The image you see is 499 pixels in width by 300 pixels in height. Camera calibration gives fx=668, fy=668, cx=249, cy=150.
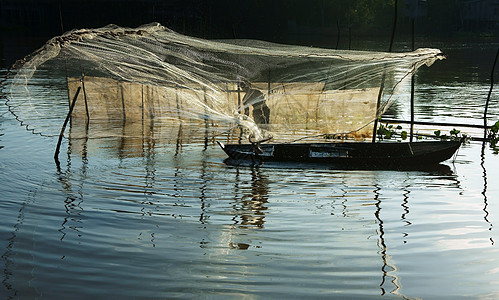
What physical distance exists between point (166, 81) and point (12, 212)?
263cm

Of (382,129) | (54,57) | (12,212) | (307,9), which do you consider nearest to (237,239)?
(12,212)

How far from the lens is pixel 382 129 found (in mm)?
12922

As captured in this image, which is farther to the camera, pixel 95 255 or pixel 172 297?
pixel 95 255

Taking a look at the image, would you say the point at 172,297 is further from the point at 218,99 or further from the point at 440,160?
the point at 440,160

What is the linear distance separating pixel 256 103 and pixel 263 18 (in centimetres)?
4856

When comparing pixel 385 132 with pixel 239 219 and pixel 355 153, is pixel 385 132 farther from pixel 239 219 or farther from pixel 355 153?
pixel 239 219

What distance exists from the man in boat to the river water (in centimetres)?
84

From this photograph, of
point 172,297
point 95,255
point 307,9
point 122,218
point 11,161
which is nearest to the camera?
point 172,297

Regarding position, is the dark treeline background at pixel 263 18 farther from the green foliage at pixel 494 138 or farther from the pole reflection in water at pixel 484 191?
the pole reflection in water at pixel 484 191

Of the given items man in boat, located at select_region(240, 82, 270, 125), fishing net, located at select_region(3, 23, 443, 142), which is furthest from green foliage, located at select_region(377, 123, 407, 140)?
man in boat, located at select_region(240, 82, 270, 125)

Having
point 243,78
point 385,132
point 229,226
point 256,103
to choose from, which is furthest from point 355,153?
point 229,226

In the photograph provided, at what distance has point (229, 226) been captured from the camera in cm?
710

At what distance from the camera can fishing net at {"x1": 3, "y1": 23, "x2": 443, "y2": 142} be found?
28.6ft

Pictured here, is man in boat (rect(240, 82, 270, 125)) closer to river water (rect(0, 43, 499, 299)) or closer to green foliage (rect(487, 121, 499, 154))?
river water (rect(0, 43, 499, 299))
